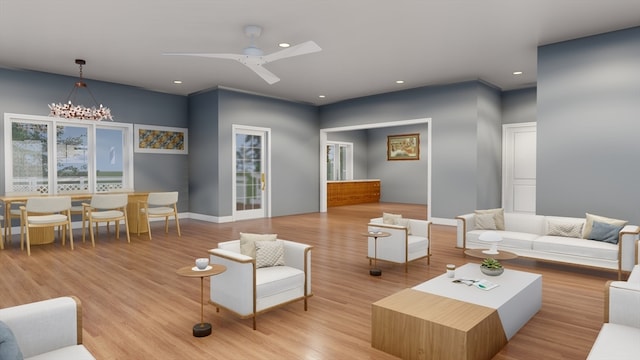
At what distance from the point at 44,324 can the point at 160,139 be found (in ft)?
26.5

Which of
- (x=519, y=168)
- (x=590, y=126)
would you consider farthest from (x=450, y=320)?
(x=519, y=168)

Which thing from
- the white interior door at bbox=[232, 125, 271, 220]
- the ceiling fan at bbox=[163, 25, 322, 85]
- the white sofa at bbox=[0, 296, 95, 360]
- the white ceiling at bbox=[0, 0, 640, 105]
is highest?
the white ceiling at bbox=[0, 0, 640, 105]

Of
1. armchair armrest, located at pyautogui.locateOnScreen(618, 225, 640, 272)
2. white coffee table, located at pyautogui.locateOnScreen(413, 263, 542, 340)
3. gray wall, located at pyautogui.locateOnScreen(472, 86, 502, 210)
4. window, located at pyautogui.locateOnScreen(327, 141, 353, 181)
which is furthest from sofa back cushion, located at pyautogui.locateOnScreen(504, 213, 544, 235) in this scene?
window, located at pyautogui.locateOnScreen(327, 141, 353, 181)

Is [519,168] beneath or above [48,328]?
above

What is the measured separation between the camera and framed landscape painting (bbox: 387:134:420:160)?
45.8 ft

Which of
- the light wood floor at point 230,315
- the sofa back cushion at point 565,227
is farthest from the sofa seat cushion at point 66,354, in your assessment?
the sofa back cushion at point 565,227

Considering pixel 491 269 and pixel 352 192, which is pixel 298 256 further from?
pixel 352 192

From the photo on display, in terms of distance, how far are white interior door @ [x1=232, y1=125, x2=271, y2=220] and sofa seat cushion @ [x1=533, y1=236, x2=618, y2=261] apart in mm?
6690

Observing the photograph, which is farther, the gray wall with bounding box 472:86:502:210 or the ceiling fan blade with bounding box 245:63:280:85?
the gray wall with bounding box 472:86:502:210

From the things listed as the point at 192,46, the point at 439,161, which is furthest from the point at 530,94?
the point at 192,46

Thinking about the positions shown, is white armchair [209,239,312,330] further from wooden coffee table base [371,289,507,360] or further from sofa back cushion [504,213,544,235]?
sofa back cushion [504,213,544,235]

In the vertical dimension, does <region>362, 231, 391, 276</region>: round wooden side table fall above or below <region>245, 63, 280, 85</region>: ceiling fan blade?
below

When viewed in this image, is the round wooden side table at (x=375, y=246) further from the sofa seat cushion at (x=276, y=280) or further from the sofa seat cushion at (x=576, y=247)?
the sofa seat cushion at (x=576, y=247)

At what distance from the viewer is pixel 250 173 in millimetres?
9789
